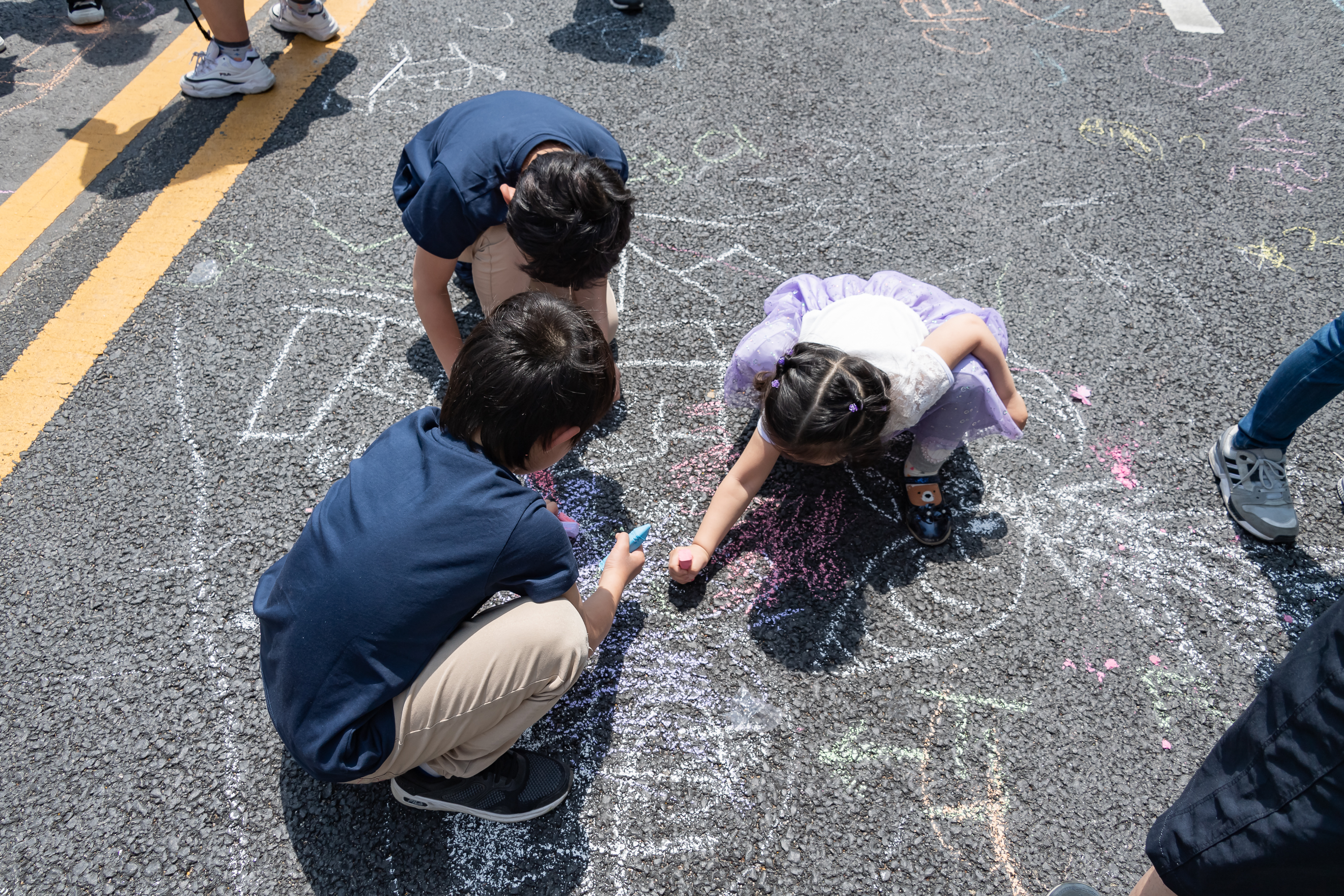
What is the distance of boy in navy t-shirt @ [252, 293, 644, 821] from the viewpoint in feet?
4.29

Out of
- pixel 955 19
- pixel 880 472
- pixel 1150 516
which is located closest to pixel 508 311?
pixel 880 472

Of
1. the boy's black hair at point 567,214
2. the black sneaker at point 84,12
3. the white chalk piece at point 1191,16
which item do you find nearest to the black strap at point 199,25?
the black sneaker at point 84,12

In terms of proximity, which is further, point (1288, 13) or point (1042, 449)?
point (1288, 13)

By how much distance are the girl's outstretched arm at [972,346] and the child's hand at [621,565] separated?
2.94 ft

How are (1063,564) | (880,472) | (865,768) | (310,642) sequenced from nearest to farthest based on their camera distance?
(310,642) < (865,768) < (1063,564) < (880,472)

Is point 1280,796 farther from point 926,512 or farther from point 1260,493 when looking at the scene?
point 1260,493

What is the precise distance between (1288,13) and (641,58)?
336 centimetres

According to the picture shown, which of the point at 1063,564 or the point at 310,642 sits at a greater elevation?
the point at 310,642

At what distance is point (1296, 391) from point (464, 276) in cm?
245

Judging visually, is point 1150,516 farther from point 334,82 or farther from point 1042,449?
point 334,82


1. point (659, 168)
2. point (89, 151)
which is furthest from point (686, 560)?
point (89, 151)

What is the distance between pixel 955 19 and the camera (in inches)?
148

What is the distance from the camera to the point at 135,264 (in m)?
2.58

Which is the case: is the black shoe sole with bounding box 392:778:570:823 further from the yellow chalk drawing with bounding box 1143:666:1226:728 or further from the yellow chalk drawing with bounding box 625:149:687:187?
the yellow chalk drawing with bounding box 625:149:687:187
